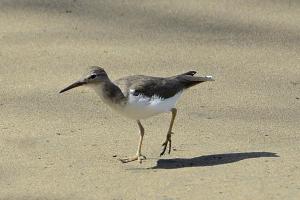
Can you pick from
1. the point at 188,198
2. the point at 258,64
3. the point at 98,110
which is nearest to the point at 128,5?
the point at 258,64

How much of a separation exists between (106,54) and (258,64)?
166 centimetres

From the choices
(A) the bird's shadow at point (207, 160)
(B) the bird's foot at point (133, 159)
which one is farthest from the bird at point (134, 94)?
(A) the bird's shadow at point (207, 160)

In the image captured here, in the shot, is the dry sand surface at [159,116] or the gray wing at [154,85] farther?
the gray wing at [154,85]

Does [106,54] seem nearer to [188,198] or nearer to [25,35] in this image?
[25,35]

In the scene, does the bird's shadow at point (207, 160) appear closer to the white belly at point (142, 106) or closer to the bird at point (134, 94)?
the bird at point (134, 94)

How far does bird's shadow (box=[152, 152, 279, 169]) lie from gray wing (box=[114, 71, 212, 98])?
54cm

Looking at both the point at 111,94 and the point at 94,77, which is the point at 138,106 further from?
the point at 94,77

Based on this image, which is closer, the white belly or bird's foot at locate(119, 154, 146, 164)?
the white belly

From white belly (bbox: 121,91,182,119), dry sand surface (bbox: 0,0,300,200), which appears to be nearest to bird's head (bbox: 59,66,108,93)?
white belly (bbox: 121,91,182,119)

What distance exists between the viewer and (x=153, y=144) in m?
7.27

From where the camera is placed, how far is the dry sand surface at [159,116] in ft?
20.8

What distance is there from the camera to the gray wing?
6773 millimetres

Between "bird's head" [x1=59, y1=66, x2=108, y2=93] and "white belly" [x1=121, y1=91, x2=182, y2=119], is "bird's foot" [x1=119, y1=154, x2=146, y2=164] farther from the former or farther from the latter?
"bird's head" [x1=59, y1=66, x2=108, y2=93]

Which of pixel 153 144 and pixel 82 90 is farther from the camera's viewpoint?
pixel 82 90
